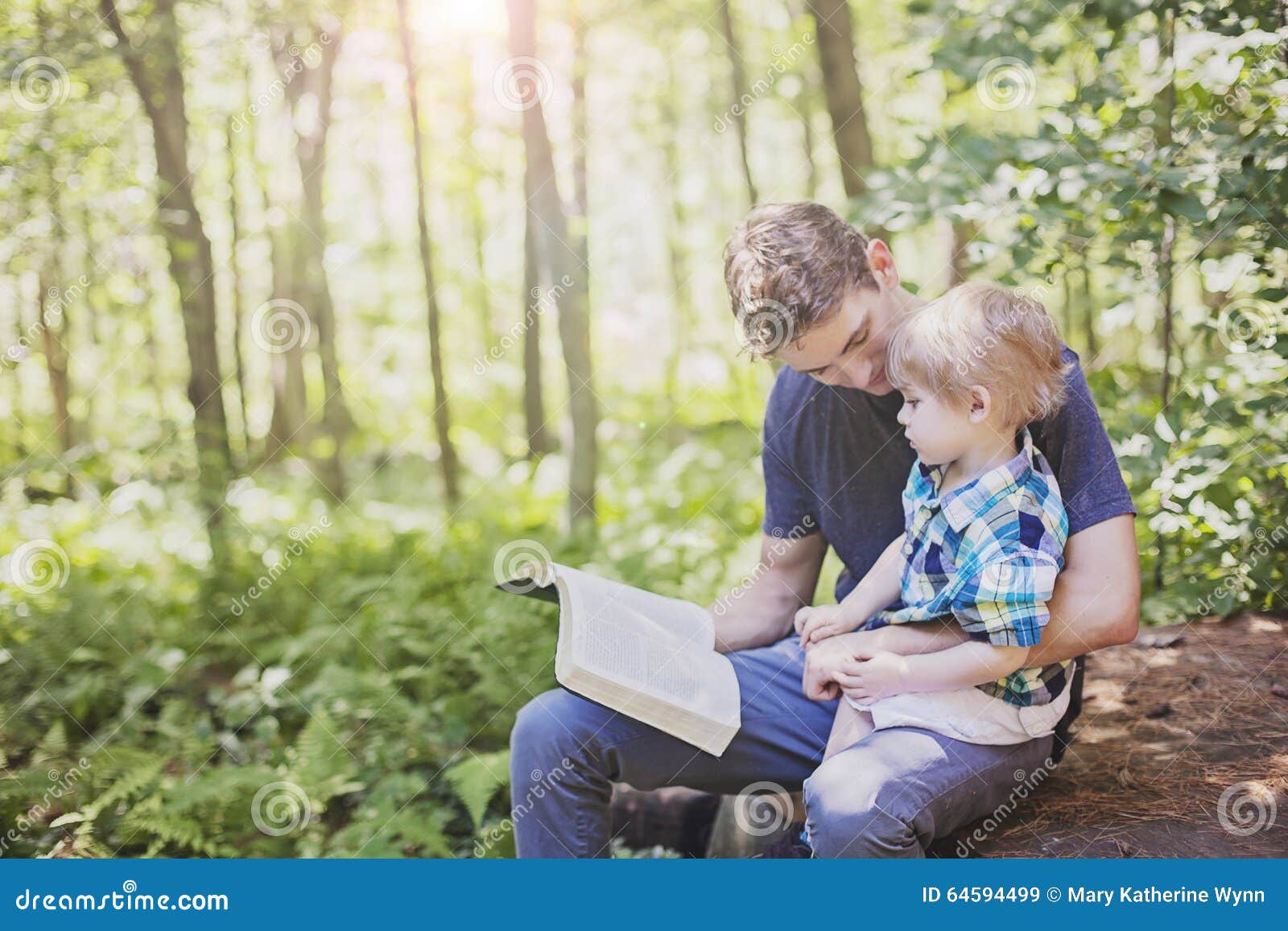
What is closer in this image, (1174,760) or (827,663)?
(827,663)

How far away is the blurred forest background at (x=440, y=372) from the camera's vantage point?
10.6 feet

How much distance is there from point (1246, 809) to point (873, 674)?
0.89 m

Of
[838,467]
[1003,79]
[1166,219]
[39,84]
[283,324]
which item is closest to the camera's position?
[838,467]

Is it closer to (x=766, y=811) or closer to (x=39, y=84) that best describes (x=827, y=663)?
(x=766, y=811)

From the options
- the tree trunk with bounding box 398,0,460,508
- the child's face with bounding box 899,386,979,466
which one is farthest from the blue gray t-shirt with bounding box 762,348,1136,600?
the tree trunk with bounding box 398,0,460,508

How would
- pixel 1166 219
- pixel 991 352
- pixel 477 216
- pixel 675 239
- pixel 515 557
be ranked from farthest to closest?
pixel 675 239 < pixel 477 216 < pixel 515 557 < pixel 1166 219 < pixel 991 352

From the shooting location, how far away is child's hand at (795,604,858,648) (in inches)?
94.3

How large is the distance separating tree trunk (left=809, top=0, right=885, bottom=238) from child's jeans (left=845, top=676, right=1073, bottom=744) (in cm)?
384
